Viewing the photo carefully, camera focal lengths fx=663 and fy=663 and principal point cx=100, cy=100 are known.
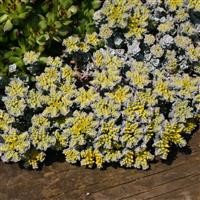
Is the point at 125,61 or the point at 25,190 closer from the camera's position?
the point at 25,190

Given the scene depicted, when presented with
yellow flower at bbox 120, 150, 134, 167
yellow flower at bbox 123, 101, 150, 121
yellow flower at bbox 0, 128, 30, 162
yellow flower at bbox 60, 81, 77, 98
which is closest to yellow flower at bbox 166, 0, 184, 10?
yellow flower at bbox 123, 101, 150, 121

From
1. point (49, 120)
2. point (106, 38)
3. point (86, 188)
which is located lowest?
point (86, 188)

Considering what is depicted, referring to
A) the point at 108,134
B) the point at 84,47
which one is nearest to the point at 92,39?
the point at 84,47

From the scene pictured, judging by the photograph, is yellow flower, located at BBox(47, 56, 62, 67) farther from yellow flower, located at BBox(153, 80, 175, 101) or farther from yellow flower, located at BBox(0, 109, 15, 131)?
yellow flower, located at BBox(153, 80, 175, 101)

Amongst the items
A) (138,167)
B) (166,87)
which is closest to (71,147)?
(138,167)

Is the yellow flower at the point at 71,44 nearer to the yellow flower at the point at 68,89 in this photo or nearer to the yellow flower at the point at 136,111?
the yellow flower at the point at 68,89

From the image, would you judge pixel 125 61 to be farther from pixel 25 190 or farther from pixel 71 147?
pixel 25 190

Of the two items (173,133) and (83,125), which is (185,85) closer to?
(173,133)
